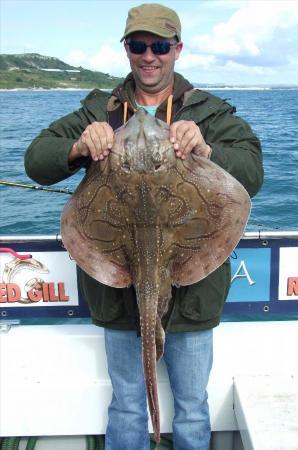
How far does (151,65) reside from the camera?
270 centimetres

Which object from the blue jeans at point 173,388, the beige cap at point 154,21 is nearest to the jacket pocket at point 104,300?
the blue jeans at point 173,388

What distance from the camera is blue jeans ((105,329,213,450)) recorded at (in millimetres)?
2900

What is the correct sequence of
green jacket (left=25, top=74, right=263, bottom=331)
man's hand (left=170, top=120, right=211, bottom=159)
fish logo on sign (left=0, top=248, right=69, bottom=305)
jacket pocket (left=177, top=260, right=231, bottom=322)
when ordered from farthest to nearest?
fish logo on sign (left=0, top=248, right=69, bottom=305) → jacket pocket (left=177, top=260, right=231, bottom=322) → green jacket (left=25, top=74, right=263, bottom=331) → man's hand (left=170, top=120, right=211, bottom=159)

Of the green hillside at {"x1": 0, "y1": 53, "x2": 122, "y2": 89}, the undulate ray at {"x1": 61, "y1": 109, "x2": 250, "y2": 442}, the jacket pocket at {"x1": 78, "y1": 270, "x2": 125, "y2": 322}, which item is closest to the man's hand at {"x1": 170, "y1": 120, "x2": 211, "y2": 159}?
the undulate ray at {"x1": 61, "y1": 109, "x2": 250, "y2": 442}

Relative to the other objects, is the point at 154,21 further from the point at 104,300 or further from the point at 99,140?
the point at 104,300

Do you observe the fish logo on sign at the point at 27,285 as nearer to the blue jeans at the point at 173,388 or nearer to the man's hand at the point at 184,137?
the blue jeans at the point at 173,388

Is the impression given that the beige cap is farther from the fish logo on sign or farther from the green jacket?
the fish logo on sign

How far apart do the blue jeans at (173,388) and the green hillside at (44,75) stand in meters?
112

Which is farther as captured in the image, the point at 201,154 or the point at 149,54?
the point at 149,54

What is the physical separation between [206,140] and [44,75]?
493 feet

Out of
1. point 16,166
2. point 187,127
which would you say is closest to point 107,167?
point 187,127

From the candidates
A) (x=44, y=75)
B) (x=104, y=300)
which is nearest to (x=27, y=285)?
(x=104, y=300)

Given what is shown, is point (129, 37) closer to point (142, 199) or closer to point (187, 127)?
point (187, 127)

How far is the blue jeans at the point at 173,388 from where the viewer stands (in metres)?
2.90
